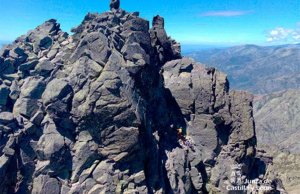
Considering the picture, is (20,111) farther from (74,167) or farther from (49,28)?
(49,28)

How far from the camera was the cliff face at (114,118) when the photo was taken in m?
59.4

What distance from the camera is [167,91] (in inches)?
3177

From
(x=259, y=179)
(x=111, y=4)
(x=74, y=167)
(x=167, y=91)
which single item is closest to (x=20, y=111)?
(x=74, y=167)

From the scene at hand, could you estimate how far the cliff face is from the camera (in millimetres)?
59438

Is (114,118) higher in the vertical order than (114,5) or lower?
lower

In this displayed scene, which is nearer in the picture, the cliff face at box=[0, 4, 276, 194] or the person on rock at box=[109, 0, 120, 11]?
the cliff face at box=[0, 4, 276, 194]

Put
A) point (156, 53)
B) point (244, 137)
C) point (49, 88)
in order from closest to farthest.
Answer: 1. point (49, 88)
2. point (244, 137)
3. point (156, 53)

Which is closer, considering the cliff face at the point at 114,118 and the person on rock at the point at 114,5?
the cliff face at the point at 114,118

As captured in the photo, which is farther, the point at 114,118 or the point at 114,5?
the point at 114,5

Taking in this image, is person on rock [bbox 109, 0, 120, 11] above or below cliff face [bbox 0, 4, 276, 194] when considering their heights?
above

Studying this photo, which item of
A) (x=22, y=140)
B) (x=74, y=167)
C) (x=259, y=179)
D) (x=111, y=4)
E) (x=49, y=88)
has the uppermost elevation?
(x=111, y=4)

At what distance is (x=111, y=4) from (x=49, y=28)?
17907mm

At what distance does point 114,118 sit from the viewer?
59.4 meters

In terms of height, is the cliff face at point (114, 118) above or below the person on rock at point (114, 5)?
below
